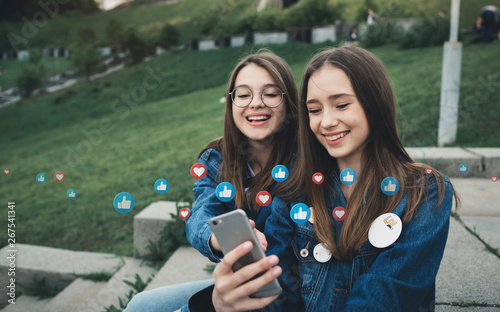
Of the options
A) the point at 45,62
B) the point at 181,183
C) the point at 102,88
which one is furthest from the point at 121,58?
the point at 181,183

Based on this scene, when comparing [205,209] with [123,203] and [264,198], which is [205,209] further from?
[123,203]

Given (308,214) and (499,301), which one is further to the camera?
(499,301)

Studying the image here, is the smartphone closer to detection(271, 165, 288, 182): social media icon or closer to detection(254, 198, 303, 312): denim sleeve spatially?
detection(254, 198, 303, 312): denim sleeve

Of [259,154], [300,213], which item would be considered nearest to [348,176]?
[300,213]

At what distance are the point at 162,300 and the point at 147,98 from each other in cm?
A: 936

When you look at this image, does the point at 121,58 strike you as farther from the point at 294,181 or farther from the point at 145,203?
the point at 294,181

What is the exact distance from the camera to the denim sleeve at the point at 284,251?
48.8 inches

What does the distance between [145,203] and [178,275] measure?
174 centimetres

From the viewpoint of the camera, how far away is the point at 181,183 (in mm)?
3803

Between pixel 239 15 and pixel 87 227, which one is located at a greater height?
pixel 239 15

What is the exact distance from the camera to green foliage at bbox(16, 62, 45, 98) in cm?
1123

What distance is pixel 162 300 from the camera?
1.51 metres

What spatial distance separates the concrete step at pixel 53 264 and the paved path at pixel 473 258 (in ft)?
8.16

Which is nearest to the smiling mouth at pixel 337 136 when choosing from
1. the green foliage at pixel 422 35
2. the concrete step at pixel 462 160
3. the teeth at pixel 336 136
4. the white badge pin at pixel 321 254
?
the teeth at pixel 336 136
